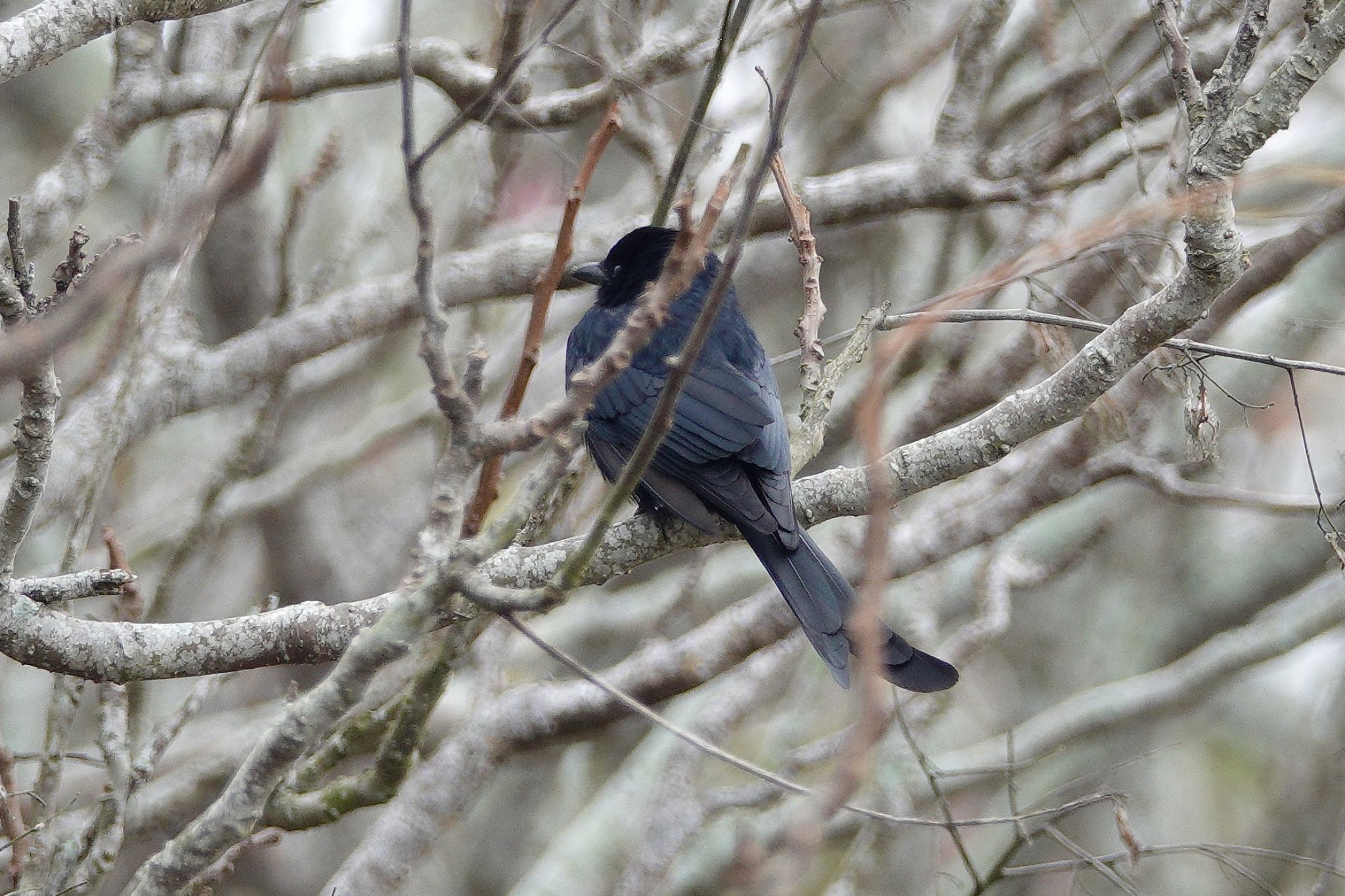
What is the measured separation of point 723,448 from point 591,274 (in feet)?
3.96

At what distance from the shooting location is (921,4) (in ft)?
22.5

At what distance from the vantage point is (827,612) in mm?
3277

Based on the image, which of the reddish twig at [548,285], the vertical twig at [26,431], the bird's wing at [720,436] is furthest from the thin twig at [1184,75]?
the vertical twig at [26,431]

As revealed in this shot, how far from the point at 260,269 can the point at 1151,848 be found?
500 centimetres

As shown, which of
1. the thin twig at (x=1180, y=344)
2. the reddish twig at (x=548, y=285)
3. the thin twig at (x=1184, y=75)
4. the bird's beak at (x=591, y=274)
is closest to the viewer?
the reddish twig at (x=548, y=285)

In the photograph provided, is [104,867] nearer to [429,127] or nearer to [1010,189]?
[1010,189]

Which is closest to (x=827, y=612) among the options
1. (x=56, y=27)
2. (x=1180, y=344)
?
(x=1180, y=344)

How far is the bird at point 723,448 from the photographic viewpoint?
10.7 feet

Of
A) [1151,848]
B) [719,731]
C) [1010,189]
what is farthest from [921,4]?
[1151,848]

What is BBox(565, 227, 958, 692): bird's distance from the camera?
3.26 m

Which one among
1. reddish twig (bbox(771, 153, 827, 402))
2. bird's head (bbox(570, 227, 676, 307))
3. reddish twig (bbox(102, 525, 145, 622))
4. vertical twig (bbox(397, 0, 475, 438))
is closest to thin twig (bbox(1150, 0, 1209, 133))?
reddish twig (bbox(771, 153, 827, 402))

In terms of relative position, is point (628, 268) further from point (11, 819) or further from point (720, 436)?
point (11, 819)

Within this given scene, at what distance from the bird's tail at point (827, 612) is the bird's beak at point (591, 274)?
4.40 feet

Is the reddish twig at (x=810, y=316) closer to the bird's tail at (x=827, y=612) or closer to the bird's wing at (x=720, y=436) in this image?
the bird's wing at (x=720, y=436)
